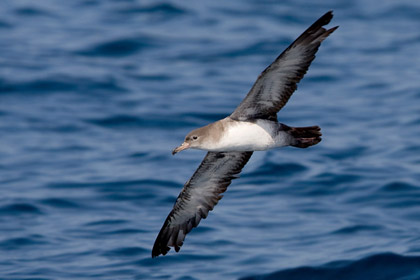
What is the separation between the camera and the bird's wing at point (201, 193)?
10422 millimetres

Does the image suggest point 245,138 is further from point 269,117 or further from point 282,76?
point 282,76

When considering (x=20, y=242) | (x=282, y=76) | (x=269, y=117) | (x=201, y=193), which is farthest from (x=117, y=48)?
(x=282, y=76)

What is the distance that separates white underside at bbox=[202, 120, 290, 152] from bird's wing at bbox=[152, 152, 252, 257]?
1.10m

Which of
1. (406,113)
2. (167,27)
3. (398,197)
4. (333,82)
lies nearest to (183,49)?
(167,27)

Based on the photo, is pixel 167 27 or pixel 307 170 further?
pixel 167 27

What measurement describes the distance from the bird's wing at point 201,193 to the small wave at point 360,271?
1.43m

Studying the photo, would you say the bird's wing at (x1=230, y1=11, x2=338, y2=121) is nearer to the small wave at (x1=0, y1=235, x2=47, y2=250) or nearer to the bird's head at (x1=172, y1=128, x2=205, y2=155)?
the bird's head at (x1=172, y1=128, x2=205, y2=155)

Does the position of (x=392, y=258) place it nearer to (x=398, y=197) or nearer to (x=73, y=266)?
(x=398, y=197)

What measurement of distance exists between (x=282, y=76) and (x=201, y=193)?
2183 millimetres

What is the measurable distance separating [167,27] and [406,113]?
7202 mm

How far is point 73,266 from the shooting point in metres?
12.2

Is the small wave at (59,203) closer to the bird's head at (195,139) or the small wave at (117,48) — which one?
the bird's head at (195,139)

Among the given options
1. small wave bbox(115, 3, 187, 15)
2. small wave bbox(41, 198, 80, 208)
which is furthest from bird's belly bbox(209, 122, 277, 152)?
small wave bbox(115, 3, 187, 15)

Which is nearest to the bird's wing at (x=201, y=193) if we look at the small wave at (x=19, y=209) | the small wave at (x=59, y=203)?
the small wave at (x=59, y=203)
